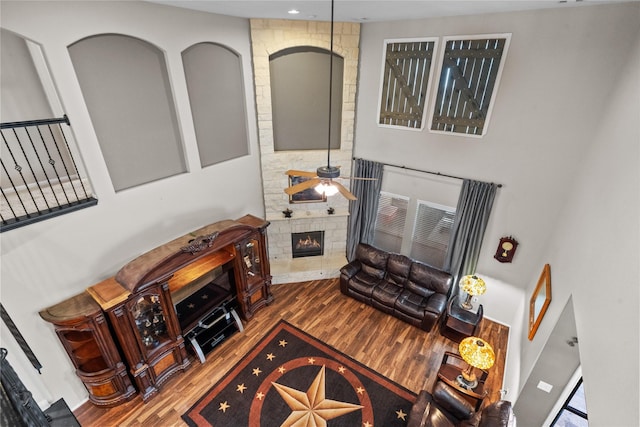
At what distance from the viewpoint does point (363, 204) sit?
6594mm

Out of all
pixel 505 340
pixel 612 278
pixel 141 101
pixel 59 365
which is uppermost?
pixel 141 101

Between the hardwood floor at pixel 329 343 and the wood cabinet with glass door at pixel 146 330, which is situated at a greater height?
the wood cabinet with glass door at pixel 146 330

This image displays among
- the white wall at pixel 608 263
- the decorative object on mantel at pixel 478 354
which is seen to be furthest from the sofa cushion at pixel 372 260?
the white wall at pixel 608 263

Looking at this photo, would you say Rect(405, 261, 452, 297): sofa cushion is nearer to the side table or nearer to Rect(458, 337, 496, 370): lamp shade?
the side table

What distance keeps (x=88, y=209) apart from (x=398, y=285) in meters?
5.49

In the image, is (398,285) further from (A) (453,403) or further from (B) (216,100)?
(B) (216,100)

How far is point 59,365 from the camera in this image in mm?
3938

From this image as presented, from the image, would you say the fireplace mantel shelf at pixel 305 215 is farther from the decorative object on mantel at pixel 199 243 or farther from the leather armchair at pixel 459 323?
the leather armchair at pixel 459 323

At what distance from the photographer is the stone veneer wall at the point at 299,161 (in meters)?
5.23

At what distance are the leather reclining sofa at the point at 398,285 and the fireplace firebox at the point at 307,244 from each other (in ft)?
2.94

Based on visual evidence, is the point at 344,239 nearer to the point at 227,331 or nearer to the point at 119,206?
the point at 227,331

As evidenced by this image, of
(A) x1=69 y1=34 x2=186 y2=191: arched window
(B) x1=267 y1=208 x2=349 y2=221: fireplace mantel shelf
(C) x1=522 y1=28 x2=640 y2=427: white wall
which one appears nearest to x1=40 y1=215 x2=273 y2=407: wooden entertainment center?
(B) x1=267 y1=208 x2=349 y2=221: fireplace mantel shelf

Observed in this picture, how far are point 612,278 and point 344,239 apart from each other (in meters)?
5.19


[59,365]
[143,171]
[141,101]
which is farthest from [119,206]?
[59,365]
